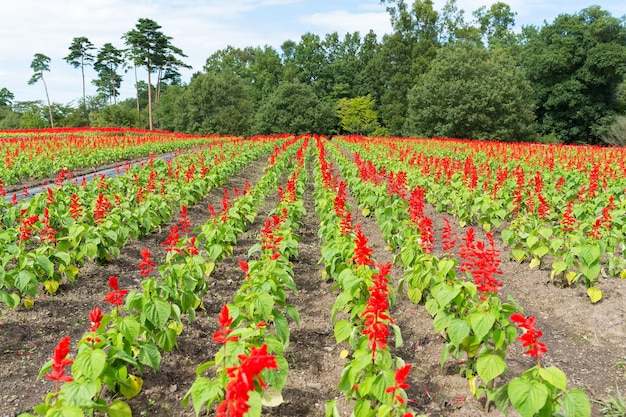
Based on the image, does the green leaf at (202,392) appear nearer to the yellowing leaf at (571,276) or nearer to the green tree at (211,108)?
the yellowing leaf at (571,276)

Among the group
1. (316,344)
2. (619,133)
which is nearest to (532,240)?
(316,344)

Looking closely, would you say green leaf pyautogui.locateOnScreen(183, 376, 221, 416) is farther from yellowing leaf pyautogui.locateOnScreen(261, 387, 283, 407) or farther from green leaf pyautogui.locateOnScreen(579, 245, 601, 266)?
green leaf pyautogui.locateOnScreen(579, 245, 601, 266)

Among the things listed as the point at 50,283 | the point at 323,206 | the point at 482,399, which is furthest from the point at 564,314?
the point at 50,283

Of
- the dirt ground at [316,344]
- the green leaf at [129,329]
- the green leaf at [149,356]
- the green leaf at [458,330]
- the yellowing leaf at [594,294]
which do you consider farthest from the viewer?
the yellowing leaf at [594,294]

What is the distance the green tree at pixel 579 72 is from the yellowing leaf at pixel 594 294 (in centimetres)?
4912

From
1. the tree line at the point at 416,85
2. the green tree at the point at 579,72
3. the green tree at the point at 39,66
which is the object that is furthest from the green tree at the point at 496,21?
the green tree at the point at 39,66

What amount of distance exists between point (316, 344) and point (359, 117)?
58.0m

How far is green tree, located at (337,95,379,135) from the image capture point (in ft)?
197

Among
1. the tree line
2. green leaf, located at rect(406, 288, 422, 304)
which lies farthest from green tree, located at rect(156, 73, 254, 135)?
green leaf, located at rect(406, 288, 422, 304)

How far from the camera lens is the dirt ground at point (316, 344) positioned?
12.3 feet

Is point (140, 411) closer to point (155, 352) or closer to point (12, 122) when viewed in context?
point (155, 352)

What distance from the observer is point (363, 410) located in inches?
107

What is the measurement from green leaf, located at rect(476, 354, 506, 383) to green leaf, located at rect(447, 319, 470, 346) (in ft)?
0.93

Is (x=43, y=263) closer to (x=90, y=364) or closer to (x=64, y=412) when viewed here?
(x=90, y=364)
